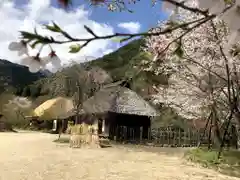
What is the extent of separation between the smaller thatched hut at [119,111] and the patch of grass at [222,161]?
11016 mm

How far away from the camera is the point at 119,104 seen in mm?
25438

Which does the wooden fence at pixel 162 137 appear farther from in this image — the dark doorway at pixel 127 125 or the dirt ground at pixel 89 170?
the dirt ground at pixel 89 170

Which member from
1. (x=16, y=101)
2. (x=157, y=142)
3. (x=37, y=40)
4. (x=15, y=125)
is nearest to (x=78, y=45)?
(x=37, y=40)

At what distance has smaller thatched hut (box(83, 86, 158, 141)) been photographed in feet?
80.8

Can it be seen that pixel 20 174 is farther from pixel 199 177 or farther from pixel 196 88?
pixel 196 88

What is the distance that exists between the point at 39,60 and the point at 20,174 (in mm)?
8980

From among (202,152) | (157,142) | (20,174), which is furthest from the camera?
(157,142)

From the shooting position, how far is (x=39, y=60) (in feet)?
3.32

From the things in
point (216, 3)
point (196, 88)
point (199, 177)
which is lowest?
point (199, 177)

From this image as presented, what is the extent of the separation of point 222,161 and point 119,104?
13.5 meters

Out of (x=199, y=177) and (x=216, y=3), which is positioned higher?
(x=216, y=3)

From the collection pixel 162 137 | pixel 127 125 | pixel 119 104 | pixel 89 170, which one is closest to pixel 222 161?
pixel 89 170

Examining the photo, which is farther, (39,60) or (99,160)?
(99,160)

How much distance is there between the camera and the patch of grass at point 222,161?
11.6 metres
